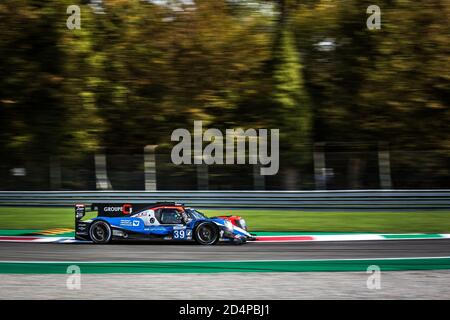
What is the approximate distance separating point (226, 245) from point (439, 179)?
8.14 m

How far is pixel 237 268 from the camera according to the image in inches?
375

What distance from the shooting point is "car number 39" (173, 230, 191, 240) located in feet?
37.9

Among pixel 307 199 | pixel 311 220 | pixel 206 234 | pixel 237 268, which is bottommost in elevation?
pixel 237 268

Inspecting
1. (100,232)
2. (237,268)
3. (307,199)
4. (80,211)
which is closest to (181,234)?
(100,232)

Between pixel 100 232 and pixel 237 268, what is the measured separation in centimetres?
324

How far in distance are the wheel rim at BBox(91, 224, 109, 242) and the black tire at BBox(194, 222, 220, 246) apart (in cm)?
155

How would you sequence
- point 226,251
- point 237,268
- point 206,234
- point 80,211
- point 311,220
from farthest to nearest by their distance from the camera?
point 311,220, point 80,211, point 206,234, point 226,251, point 237,268

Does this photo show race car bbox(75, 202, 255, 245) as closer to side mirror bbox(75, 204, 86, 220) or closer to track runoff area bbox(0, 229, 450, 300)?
side mirror bbox(75, 204, 86, 220)

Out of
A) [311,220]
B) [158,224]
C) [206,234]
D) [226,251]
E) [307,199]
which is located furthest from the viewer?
[307,199]

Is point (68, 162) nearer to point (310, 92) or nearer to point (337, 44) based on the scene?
point (310, 92)

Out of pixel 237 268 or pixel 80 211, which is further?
pixel 80 211

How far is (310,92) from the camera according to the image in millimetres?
20281

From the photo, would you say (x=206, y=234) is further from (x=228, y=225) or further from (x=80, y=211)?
(x=80, y=211)
